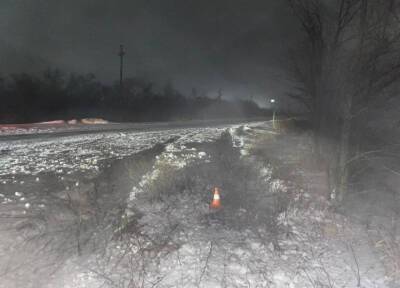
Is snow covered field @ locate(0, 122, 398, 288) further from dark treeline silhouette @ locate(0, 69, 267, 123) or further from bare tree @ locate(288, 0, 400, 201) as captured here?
dark treeline silhouette @ locate(0, 69, 267, 123)

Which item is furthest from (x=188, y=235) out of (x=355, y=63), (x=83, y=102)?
(x=83, y=102)

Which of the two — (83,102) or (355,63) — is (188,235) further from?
(83,102)

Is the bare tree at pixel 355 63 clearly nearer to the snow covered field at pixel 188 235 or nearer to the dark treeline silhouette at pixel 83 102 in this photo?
the snow covered field at pixel 188 235

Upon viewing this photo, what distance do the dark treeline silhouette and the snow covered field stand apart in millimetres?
34443

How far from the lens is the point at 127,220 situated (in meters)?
6.82

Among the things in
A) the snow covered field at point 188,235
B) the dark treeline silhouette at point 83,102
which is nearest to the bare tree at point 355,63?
the snow covered field at point 188,235

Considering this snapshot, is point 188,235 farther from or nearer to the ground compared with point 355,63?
nearer to the ground

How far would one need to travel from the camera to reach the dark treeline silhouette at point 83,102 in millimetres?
49625

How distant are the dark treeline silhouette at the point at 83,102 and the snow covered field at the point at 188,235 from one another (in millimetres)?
34443

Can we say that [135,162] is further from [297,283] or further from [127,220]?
[297,283]

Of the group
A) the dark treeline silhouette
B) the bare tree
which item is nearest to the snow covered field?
the bare tree

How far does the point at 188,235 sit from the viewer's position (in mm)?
6230

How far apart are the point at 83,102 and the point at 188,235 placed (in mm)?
59875

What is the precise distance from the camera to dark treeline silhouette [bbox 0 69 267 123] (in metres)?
49.6
